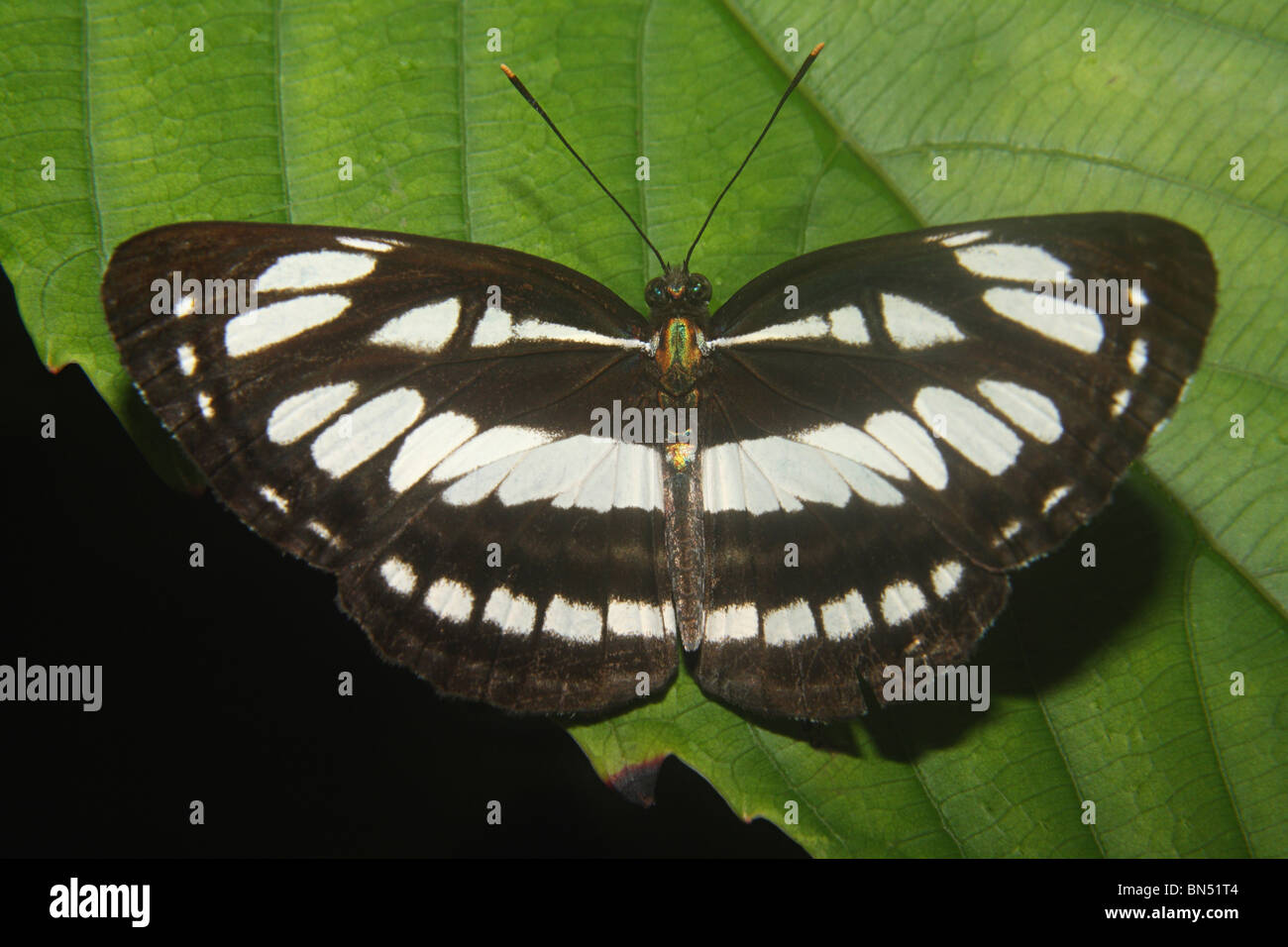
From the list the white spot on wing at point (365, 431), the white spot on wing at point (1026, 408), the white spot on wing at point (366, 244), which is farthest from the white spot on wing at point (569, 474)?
the white spot on wing at point (1026, 408)

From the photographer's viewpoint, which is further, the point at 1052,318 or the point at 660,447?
the point at 660,447

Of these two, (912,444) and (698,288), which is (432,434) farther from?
(912,444)

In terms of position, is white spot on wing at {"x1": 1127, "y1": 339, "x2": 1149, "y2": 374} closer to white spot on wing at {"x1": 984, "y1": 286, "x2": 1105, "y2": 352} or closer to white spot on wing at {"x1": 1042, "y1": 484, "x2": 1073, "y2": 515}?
white spot on wing at {"x1": 984, "y1": 286, "x2": 1105, "y2": 352}

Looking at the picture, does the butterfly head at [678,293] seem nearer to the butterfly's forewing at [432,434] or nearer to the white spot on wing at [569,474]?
the butterfly's forewing at [432,434]

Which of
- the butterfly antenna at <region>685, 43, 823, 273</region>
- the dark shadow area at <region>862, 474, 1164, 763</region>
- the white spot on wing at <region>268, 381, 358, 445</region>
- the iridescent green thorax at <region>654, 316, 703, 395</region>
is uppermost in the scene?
the butterfly antenna at <region>685, 43, 823, 273</region>

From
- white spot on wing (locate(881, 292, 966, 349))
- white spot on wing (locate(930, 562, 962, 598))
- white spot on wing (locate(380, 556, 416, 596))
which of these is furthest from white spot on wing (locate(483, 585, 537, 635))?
white spot on wing (locate(881, 292, 966, 349))

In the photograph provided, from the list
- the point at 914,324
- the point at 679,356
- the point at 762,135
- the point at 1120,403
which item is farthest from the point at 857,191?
the point at 1120,403
